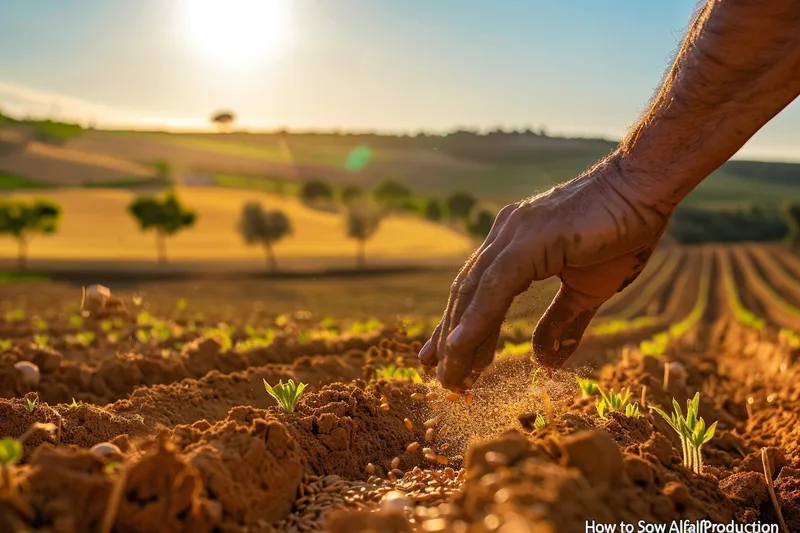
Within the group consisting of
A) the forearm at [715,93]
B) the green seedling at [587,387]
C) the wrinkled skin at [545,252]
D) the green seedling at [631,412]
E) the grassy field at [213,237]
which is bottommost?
the grassy field at [213,237]

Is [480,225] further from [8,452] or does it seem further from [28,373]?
[8,452]

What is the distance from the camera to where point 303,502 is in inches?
135

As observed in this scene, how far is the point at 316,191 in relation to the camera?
7425 cm

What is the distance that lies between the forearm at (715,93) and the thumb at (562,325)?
745 millimetres

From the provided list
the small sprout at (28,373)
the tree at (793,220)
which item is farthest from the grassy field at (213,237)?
the small sprout at (28,373)

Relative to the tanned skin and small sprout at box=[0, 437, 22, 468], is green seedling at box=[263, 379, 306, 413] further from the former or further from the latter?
small sprout at box=[0, 437, 22, 468]

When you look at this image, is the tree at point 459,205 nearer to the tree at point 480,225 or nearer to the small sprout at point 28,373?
the tree at point 480,225

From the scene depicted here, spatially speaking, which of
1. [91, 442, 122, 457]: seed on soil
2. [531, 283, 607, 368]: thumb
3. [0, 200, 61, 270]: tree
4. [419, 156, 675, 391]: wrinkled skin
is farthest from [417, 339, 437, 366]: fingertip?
[0, 200, 61, 270]: tree

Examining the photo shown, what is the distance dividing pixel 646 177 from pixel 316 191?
71553mm

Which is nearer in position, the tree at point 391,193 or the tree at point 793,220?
the tree at point 793,220

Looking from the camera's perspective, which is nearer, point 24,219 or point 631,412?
point 631,412

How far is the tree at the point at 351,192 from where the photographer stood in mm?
70306

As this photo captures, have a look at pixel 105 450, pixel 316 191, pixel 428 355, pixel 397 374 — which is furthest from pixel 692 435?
pixel 316 191

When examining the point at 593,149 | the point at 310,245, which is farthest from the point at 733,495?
the point at 310,245
